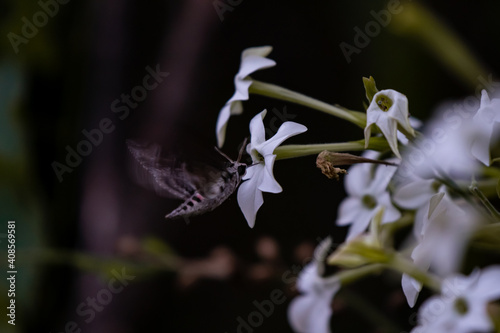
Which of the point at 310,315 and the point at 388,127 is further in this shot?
the point at 310,315

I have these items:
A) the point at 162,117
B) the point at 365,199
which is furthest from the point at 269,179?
the point at 162,117

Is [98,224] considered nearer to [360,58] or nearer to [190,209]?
[360,58]

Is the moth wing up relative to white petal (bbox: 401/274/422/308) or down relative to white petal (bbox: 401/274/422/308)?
up

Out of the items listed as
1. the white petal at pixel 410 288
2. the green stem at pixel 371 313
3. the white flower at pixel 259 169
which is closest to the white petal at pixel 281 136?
the white flower at pixel 259 169

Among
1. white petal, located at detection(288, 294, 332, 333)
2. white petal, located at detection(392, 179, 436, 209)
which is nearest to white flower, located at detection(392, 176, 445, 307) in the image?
white petal, located at detection(392, 179, 436, 209)

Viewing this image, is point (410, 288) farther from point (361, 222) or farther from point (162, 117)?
point (162, 117)

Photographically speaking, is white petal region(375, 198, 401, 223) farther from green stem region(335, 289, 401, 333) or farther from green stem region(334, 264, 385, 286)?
green stem region(335, 289, 401, 333)
